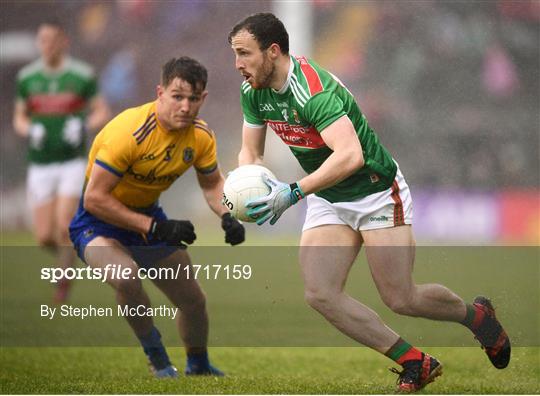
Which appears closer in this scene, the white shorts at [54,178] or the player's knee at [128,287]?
the player's knee at [128,287]

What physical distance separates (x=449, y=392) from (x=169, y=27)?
52.9 feet

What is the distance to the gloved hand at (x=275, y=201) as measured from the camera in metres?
5.60

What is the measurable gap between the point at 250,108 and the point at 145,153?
2.76ft

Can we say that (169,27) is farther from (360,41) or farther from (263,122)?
(263,122)

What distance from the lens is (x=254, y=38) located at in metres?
5.78

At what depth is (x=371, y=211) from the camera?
611 centimetres

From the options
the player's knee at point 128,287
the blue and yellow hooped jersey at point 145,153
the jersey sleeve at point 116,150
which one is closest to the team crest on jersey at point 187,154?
the blue and yellow hooped jersey at point 145,153

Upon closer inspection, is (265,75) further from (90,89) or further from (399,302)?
(90,89)

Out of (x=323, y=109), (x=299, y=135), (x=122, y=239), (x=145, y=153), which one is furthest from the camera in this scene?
(x=122, y=239)

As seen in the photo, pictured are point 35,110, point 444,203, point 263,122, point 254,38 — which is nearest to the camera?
point 254,38

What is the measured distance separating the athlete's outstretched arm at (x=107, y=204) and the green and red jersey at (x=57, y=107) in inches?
188

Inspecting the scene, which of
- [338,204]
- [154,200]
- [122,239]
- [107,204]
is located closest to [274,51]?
[338,204]

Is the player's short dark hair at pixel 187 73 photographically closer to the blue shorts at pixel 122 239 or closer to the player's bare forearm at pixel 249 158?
the player's bare forearm at pixel 249 158

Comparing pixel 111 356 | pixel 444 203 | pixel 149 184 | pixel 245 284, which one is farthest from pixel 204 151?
pixel 444 203
